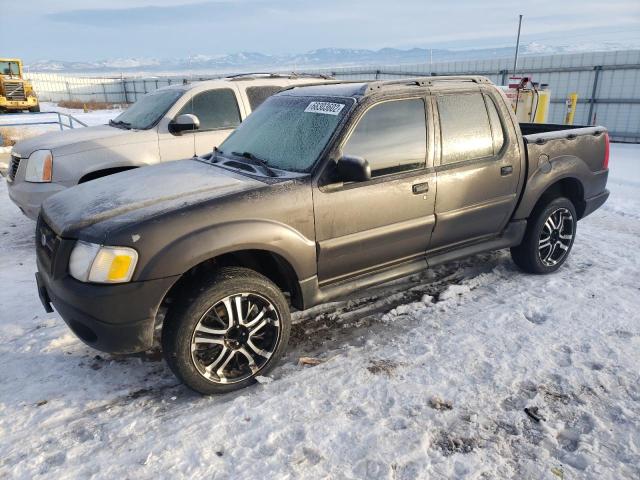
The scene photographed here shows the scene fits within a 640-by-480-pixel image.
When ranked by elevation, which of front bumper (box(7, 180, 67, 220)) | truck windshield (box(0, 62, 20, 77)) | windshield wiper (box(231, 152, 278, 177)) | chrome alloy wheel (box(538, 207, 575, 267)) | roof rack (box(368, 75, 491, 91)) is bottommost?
chrome alloy wheel (box(538, 207, 575, 267))

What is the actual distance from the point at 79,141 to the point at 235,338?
3931 mm

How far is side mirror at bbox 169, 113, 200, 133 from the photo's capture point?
18.6ft

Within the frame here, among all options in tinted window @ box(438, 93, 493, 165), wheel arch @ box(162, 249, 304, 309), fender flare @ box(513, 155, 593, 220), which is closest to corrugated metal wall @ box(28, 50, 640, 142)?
fender flare @ box(513, 155, 593, 220)

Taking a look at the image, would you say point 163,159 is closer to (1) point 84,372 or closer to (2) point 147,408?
(1) point 84,372

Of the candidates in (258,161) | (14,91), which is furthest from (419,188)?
(14,91)

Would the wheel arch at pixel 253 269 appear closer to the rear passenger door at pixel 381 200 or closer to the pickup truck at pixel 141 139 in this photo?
the rear passenger door at pixel 381 200

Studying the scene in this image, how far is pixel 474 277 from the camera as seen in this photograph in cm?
471

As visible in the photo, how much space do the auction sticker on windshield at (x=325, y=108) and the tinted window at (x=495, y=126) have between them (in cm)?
Result: 148

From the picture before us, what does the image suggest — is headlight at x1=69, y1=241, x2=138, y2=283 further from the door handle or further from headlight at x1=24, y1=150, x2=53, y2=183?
headlight at x1=24, y1=150, x2=53, y2=183

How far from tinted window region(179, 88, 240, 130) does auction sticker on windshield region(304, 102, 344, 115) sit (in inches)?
116

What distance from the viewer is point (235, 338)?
9.90 ft

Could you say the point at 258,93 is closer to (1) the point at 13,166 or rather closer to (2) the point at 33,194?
(2) the point at 33,194

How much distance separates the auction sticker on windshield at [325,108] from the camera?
3420 mm

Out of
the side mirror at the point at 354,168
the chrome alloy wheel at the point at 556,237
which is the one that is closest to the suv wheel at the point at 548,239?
the chrome alloy wheel at the point at 556,237
